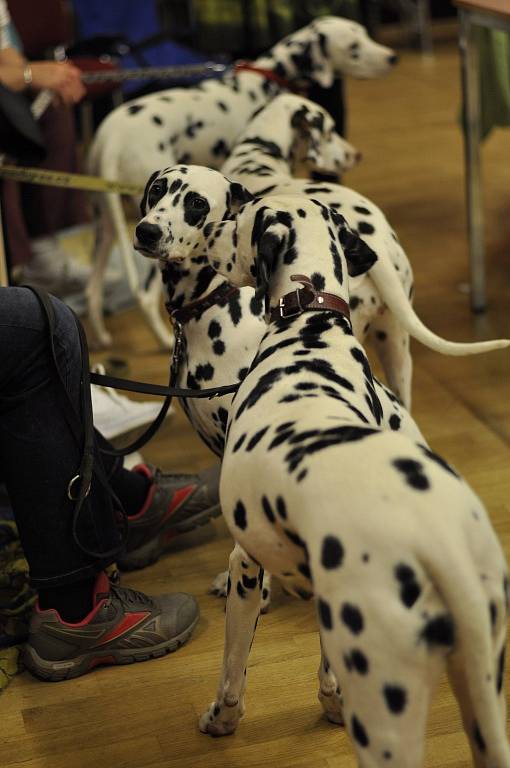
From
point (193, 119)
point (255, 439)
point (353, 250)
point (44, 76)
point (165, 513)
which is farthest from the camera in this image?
point (44, 76)

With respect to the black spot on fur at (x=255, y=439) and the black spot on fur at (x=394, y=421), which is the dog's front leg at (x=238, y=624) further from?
the black spot on fur at (x=394, y=421)

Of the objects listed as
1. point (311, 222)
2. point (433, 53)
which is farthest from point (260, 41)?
point (311, 222)

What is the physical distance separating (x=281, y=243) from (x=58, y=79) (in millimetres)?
1994

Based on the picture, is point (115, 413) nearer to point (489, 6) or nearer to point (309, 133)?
point (309, 133)

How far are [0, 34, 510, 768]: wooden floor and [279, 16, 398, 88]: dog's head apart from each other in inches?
32.3

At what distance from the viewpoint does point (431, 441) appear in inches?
110

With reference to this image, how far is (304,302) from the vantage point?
160cm

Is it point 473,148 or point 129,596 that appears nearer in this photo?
point 129,596

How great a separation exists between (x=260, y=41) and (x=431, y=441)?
12.2 feet

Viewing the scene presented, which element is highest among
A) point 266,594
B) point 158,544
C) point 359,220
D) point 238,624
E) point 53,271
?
point 359,220

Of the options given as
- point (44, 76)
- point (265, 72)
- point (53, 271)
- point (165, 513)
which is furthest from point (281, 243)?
point (53, 271)

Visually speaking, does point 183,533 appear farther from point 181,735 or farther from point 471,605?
point 471,605

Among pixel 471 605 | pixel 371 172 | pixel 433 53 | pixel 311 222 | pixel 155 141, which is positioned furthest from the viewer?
pixel 433 53

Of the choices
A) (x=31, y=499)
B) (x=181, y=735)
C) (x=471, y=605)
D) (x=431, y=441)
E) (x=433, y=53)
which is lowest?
(x=433, y=53)
